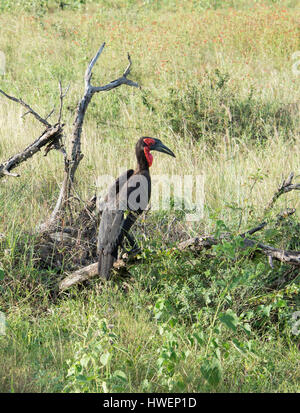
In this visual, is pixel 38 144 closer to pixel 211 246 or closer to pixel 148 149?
pixel 148 149

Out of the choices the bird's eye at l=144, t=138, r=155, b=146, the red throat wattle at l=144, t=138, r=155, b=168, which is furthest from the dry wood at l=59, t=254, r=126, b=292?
the bird's eye at l=144, t=138, r=155, b=146

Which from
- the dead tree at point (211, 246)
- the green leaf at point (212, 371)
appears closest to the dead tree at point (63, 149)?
the dead tree at point (211, 246)

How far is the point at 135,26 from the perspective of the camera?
11.5 m

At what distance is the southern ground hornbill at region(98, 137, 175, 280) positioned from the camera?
149 inches

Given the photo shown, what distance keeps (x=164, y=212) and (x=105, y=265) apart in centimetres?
87

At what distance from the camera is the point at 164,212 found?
4.41 metres

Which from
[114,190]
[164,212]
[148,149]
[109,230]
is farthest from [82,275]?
[148,149]

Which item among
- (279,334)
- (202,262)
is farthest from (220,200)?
(279,334)

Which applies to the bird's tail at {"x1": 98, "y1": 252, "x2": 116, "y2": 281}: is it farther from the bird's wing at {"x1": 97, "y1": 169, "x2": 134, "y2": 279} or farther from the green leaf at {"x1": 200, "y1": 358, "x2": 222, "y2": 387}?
the green leaf at {"x1": 200, "y1": 358, "x2": 222, "y2": 387}

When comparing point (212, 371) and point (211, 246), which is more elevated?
point (211, 246)

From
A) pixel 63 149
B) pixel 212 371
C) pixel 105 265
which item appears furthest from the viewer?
pixel 63 149

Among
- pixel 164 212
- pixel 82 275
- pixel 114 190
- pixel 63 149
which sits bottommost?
pixel 82 275

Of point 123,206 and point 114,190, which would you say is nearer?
point 123,206
